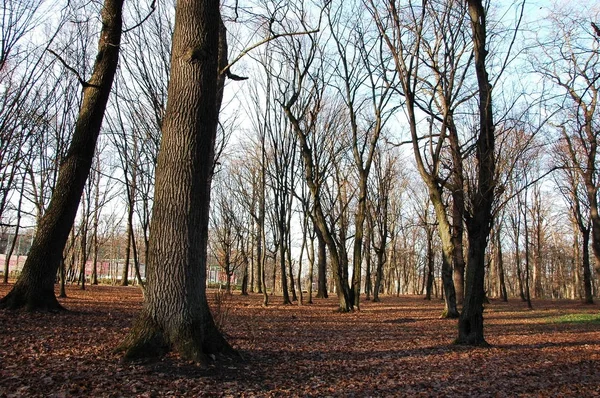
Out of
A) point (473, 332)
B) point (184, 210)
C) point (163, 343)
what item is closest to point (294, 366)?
point (163, 343)

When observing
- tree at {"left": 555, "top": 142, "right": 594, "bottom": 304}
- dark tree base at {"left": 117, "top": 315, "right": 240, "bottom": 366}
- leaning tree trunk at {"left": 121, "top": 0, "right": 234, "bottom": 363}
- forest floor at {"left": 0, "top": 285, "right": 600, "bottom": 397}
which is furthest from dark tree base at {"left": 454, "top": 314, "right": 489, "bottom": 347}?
tree at {"left": 555, "top": 142, "right": 594, "bottom": 304}

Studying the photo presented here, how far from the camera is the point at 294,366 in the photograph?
5.88 m

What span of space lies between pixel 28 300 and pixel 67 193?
6.79ft

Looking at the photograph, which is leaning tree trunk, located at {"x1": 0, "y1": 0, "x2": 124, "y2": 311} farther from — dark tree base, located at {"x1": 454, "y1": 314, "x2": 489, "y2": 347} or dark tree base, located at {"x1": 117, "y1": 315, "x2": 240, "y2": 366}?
dark tree base, located at {"x1": 454, "y1": 314, "x2": 489, "y2": 347}

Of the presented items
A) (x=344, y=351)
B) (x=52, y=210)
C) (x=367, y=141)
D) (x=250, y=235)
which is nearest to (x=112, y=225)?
(x=250, y=235)

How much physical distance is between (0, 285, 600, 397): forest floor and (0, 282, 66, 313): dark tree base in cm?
22

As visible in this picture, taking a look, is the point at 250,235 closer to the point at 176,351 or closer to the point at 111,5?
the point at 111,5

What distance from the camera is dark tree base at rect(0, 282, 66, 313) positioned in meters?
7.61

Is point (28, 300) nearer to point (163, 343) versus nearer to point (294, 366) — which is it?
point (163, 343)

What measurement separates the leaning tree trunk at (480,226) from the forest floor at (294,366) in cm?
41

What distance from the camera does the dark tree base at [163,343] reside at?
4.94 m

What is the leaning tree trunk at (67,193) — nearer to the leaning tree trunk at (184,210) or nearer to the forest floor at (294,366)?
the forest floor at (294,366)

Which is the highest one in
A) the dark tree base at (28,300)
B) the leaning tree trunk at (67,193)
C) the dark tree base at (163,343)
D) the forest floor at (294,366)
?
the leaning tree trunk at (67,193)

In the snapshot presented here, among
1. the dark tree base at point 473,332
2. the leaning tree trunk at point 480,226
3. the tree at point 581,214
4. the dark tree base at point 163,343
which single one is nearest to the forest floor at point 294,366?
the dark tree base at point 163,343
